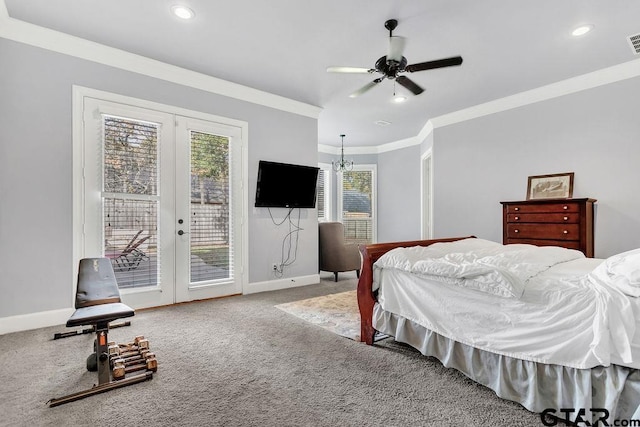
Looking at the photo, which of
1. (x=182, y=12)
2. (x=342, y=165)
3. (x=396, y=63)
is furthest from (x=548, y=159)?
(x=182, y=12)

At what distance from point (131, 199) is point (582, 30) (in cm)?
484

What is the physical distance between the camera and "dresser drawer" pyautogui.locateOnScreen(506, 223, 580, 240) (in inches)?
140

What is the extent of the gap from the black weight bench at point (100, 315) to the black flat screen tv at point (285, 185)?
2344mm

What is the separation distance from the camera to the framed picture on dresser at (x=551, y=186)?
4.03 m

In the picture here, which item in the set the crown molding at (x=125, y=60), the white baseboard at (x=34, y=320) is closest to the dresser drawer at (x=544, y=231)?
the crown molding at (x=125, y=60)

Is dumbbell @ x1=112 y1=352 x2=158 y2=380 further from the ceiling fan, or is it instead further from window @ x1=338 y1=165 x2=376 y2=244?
window @ x1=338 y1=165 x2=376 y2=244

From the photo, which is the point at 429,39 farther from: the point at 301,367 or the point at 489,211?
the point at 301,367

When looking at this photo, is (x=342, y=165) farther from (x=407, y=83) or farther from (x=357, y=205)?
(x=407, y=83)

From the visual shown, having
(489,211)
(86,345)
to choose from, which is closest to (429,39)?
(489,211)

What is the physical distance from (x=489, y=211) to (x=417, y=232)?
197 cm

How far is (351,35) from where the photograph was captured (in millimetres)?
3096

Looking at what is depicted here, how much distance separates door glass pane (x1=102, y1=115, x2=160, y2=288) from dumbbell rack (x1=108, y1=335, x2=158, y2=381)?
4.12ft

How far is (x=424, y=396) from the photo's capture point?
72.4 inches

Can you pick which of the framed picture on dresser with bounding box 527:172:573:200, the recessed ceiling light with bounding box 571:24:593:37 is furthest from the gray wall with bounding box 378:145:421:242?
the recessed ceiling light with bounding box 571:24:593:37
